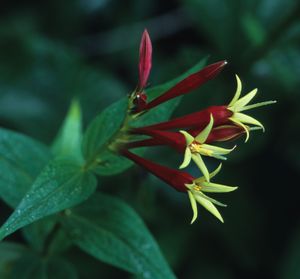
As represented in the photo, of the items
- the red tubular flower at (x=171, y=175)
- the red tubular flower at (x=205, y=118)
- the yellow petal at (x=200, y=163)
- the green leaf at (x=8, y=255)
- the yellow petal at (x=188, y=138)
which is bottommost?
the green leaf at (x=8, y=255)

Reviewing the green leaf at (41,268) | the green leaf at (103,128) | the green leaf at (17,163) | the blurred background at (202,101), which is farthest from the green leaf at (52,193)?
the blurred background at (202,101)

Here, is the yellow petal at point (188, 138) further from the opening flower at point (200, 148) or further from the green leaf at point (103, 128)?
the green leaf at point (103, 128)

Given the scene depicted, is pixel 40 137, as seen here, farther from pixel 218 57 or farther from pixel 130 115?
pixel 130 115

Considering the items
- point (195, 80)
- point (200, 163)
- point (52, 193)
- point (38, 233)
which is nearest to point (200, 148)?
point (200, 163)

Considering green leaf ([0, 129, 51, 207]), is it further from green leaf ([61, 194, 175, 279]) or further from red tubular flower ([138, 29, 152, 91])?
red tubular flower ([138, 29, 152, 91])

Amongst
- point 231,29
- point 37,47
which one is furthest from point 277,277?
point 37,47

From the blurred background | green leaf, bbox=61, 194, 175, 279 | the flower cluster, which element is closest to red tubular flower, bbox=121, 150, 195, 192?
the flower cluster

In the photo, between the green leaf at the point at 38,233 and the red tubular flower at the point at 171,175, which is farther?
the green leaf at the point at 38,233
